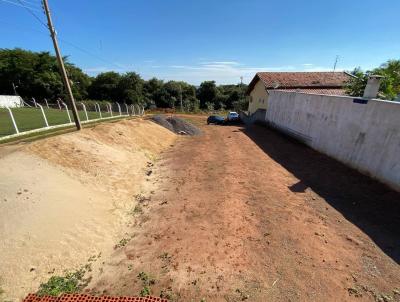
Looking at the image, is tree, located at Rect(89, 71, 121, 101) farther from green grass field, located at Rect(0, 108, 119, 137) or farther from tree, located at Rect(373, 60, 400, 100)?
tree, located at Rect(373, 60, 400, 100)

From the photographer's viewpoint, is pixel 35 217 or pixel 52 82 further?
pixel 52 82

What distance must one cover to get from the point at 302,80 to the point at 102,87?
4355 centimetres

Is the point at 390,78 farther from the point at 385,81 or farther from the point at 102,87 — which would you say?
the point at 102,87

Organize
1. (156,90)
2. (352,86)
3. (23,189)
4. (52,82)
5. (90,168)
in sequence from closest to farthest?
(23,189) < (90,168) < (352,86) < (52,82) < (156,90)

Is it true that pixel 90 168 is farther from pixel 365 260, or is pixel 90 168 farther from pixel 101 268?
pixel 365 260

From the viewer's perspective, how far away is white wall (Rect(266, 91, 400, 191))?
777cm

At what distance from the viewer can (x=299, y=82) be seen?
2594 cm

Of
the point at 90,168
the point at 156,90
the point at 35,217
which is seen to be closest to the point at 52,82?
the point at 156,90

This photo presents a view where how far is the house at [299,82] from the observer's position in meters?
25.0

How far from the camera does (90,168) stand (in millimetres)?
8414

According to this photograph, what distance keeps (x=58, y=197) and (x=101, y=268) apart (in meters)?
2.67

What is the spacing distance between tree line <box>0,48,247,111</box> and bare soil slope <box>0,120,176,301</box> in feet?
101

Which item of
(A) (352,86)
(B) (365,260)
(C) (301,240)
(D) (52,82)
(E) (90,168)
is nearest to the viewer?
Result: (B) (365,260)

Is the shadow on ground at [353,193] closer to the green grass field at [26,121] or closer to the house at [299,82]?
the green grass field at [26,121]
